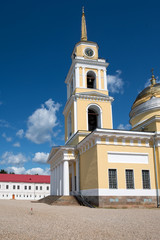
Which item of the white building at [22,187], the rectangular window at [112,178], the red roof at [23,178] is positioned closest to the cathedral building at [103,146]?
the rectangular window at [112,178]

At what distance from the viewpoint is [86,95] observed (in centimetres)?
3048

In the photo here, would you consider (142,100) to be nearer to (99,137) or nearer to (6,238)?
(99,137)

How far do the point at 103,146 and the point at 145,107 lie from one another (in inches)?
382

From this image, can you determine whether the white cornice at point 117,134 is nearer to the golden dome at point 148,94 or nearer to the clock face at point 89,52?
the golden dome at point 148,94

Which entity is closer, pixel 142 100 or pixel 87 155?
pixel 87 155

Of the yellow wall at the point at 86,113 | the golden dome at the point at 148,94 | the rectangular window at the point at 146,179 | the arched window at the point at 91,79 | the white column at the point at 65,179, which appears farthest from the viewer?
the arched window at the point at 91,79

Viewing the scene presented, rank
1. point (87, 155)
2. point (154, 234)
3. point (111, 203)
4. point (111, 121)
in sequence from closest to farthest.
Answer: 1. point (154, 234)
2. point (111, 203)
3. point (87, 155)
4. point (111, 121)

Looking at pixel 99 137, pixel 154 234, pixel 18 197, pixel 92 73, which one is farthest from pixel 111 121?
pixel 18 197

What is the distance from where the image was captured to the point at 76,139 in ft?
93.6

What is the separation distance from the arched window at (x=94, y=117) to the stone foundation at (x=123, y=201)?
37.6ft

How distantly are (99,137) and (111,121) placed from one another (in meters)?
9.27

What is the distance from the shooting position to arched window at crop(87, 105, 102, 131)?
3093 cm

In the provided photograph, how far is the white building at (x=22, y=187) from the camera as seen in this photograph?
6481 cm

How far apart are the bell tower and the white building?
122ft
